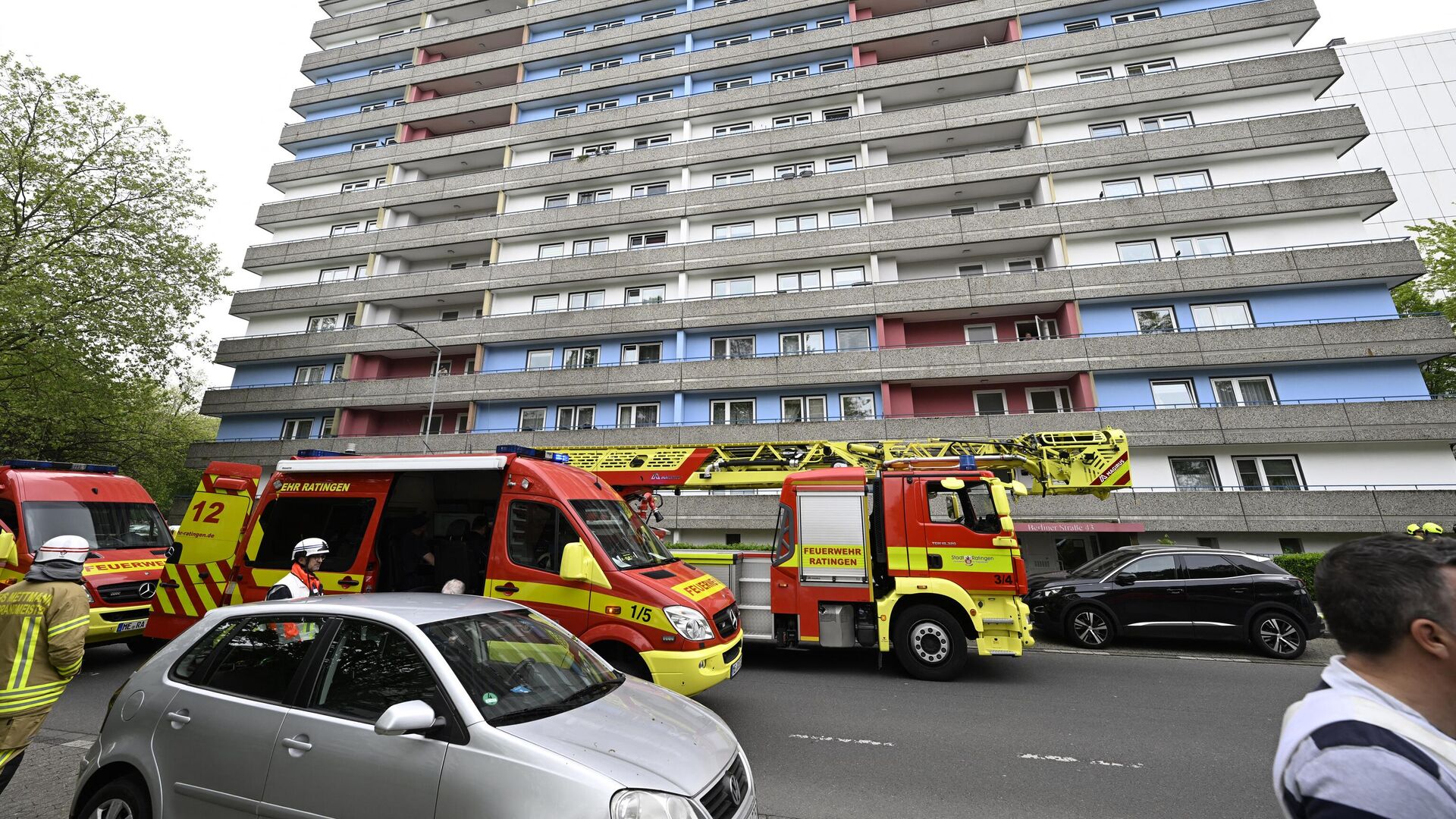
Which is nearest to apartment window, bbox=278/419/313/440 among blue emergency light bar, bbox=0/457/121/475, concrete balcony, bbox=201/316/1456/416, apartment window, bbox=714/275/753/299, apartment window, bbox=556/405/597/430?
concrete balcony, bbox=201/316/1456/416

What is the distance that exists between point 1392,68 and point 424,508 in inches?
2040

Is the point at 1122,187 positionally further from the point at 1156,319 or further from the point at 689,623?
the point at 689,623

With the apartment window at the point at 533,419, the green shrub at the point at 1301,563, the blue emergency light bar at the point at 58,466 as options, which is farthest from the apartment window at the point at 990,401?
the blue emergency light bar at the point at 58,466

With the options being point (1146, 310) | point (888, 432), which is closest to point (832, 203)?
point (888, 432)

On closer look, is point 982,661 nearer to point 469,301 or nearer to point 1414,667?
point 1414,667

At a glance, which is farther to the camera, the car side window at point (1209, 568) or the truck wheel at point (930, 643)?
the car side window at point (1209, 568)

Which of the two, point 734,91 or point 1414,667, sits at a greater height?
point 734,91

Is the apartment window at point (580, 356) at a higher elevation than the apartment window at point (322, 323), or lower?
lower

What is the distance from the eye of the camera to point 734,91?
2312 centimetres

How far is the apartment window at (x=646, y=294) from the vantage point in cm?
2194

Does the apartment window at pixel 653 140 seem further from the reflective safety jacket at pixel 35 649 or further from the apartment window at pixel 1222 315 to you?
the reflective safety jacket at pixel 35 649

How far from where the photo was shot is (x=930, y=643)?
757 cm

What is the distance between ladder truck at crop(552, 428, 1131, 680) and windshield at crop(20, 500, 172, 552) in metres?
8.56

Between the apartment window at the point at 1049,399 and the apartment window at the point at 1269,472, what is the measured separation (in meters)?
4.70
